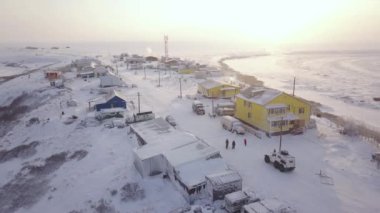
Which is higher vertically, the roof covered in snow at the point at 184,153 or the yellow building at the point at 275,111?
the yellow building at the point at 275,111

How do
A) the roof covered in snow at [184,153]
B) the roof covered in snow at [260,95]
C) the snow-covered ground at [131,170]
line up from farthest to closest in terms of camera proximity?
the roof covered in snow at [260,95], the roof covered in snow at [184,153], the snow-covered ground at [131,170]

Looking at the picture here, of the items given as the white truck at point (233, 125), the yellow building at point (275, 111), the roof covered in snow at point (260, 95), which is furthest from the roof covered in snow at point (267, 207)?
the roof covered in snow at point (260, 95)

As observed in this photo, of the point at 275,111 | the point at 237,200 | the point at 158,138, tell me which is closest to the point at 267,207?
the point at 237,200

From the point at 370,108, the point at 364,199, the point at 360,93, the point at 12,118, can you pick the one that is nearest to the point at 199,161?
the point at 364,199

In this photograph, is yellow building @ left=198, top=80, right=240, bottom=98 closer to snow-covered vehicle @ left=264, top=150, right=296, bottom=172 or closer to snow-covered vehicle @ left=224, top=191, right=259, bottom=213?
snow-covered vehicle @ left=264, top=150, right=296, bottom=172

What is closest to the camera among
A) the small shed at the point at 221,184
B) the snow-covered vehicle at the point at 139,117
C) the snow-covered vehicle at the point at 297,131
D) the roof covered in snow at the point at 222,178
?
the small shed at the point at 221,184

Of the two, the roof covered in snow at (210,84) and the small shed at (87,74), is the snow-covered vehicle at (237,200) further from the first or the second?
the small shed at (87,74)
